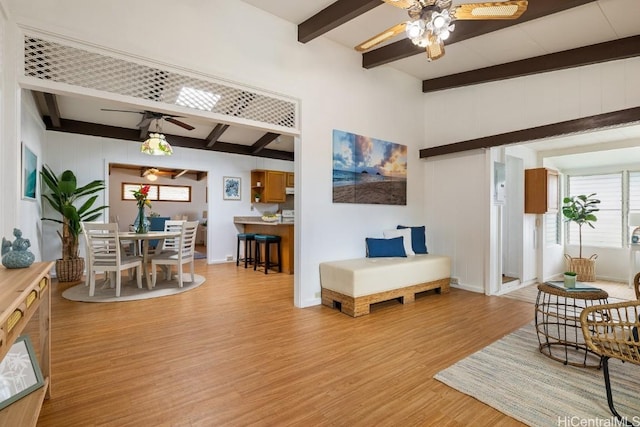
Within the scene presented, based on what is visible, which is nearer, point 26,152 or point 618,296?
point 26,152

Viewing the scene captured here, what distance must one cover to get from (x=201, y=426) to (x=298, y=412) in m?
0.53

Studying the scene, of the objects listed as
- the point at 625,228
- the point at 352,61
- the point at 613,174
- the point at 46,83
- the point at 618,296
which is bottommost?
the point at 618,296

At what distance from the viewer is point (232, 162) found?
758 cm

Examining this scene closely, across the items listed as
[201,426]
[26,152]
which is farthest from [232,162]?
[201,426]

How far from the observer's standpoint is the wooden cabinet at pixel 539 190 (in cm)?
506

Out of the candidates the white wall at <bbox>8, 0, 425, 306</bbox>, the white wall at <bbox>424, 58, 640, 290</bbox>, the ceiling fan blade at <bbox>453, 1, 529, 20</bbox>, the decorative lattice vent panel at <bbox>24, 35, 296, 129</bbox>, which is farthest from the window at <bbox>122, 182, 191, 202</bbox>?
the ceiling fan blade at <bbox>453, 1, 529, 20</bbox>

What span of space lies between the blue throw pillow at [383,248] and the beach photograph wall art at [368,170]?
59 centimetres

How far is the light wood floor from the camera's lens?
70.4 inches

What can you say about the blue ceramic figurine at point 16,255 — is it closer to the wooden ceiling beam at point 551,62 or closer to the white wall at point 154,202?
the wooden ceiling beam at point 551,62

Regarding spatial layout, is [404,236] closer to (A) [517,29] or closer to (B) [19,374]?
(A) [517,29]

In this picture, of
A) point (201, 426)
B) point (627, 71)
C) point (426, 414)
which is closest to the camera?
point (201, 426)

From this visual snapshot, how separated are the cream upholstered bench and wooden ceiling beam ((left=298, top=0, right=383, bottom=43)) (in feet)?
8.86

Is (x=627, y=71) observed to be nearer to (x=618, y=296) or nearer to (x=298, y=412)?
(x=618, y=296)

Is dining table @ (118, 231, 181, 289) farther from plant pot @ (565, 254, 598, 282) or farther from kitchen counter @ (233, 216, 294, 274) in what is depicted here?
plant pot @ (565, 254, 598, 282)
